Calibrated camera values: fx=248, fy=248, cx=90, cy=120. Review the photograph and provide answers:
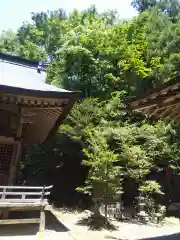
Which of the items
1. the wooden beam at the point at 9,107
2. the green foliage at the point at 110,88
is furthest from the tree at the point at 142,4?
the wooden beam at the point at 9,107

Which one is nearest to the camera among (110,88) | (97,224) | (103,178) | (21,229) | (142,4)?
(21,229)

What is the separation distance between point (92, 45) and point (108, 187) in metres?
13.5

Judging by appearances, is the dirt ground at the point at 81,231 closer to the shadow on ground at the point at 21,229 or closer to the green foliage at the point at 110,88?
the shadow on ground at the point at 21,229

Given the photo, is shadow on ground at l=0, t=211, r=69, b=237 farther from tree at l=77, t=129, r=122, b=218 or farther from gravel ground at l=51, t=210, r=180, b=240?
tree at l=77, t=129, r=122, b=218

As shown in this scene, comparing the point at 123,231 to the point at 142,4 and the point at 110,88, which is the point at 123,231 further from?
the point at 142,4

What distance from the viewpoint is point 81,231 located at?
9.01 metres

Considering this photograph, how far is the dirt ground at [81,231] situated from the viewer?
738 centimetres

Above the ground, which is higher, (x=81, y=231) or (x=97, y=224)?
(x=97, y=224)

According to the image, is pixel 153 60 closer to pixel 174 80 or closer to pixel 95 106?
pixel 95 106

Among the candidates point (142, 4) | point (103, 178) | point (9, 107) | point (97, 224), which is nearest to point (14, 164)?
point (9, 107)

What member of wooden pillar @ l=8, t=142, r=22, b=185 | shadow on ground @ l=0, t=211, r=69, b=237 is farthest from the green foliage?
wooden pillar @ l=8, t=142, r=22, b=185

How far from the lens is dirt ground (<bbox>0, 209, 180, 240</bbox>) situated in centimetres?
738

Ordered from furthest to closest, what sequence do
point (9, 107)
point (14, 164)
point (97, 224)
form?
point (97, 224)
point (14, 164)
point (9, 107)

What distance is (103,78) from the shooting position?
19.8 meters
